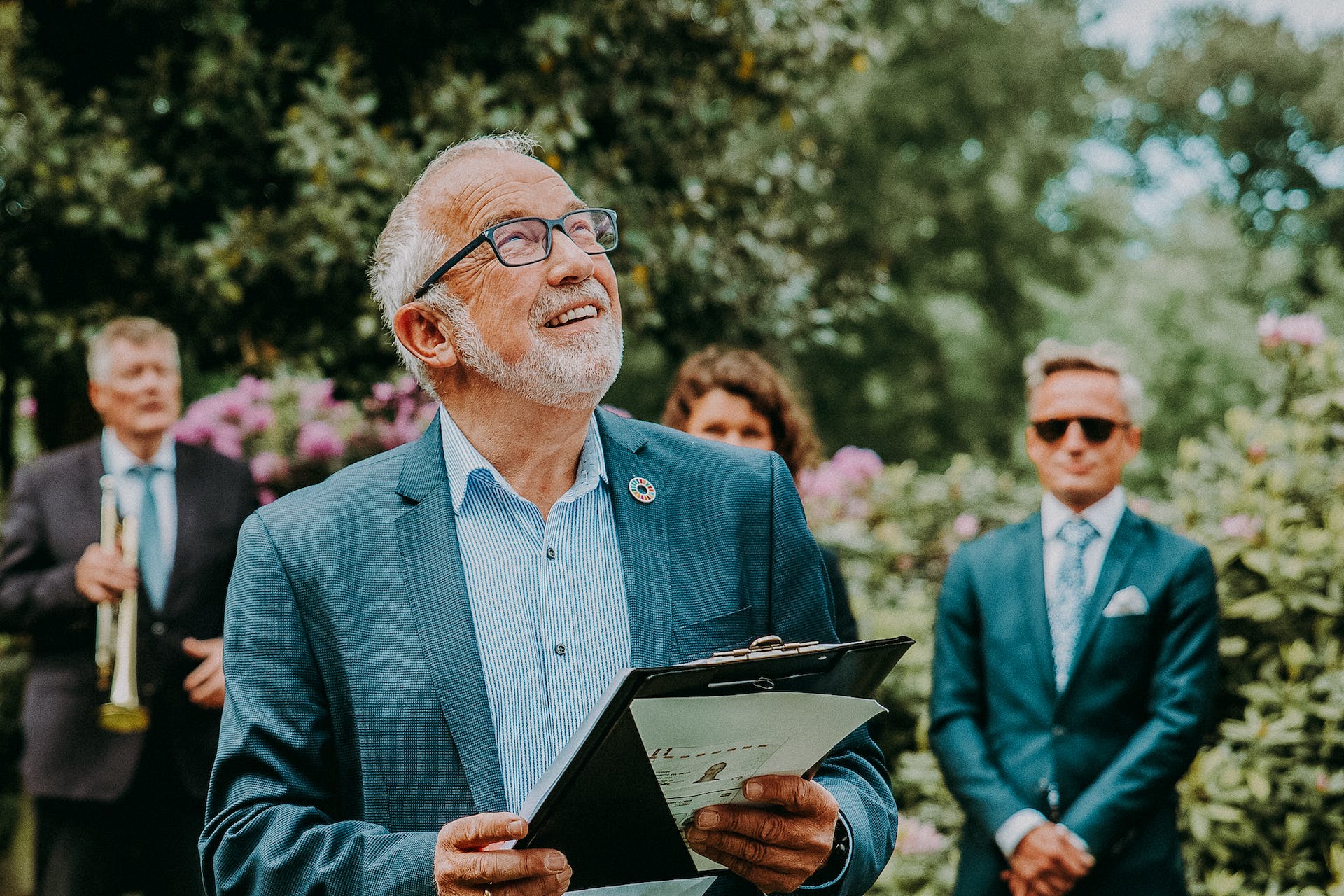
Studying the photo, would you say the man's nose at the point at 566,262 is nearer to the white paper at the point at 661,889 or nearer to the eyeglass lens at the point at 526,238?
the eyeglass lens at the point at 526,238

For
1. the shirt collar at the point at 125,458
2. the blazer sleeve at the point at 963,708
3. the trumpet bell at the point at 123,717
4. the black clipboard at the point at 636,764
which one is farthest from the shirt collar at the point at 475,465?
the shirt collar at the point at 125,458

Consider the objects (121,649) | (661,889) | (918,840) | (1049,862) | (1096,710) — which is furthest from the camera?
(918,840)

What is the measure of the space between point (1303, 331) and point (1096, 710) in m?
2.40

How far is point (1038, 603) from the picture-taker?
384cm

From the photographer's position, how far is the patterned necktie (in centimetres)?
379

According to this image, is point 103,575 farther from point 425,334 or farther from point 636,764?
point 636,764

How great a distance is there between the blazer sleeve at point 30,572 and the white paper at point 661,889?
3092mm

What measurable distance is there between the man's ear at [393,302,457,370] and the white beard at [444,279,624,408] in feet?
0.09

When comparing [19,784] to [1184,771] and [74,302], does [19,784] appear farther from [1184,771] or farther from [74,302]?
[1184,771]

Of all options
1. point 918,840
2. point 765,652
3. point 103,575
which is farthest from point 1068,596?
point 103,575

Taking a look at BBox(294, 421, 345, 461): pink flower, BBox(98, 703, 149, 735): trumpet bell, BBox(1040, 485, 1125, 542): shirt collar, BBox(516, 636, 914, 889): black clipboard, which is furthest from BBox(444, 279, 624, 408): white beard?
BBox(294, 421, 345, 461): pink flower

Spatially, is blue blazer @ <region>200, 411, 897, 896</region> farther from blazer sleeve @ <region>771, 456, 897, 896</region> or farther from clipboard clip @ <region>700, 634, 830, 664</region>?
clipboard clip @ <region>700, 634, 830, 664</region>

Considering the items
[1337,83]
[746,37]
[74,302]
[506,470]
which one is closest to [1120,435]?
[506,470]

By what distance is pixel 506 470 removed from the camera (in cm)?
220
